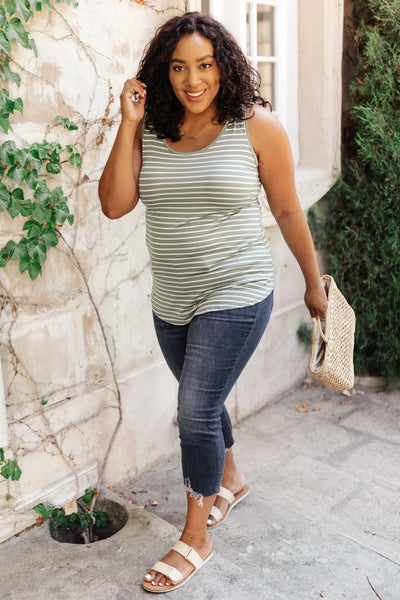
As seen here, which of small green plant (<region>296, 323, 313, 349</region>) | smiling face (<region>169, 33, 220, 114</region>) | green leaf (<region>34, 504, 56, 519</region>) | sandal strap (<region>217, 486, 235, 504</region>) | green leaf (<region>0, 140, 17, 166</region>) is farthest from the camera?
small green plant (<region>296, 323, 313, 349</region>)

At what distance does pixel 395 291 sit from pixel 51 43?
2433 mm

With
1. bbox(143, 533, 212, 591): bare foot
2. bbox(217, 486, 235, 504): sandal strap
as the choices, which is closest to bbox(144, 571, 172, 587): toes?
bbox(143, 533, 212, 591): bare foot

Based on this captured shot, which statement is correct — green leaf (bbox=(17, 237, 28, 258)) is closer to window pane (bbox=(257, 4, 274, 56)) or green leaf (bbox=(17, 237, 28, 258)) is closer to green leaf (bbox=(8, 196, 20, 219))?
green leaf (bbox=(8, 196, 20, 219))

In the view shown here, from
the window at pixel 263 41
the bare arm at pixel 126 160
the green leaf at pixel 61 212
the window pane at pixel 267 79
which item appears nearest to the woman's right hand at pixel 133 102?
the bare arm at pixel 126 160

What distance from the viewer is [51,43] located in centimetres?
256

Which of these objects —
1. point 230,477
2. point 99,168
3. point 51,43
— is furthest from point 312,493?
point 51,43

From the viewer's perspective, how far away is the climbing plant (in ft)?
12.7

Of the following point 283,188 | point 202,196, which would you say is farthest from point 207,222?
point 283,188

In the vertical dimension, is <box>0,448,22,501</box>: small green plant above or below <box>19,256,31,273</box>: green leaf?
below

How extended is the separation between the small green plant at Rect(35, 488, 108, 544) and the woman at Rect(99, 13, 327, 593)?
20.1 inches

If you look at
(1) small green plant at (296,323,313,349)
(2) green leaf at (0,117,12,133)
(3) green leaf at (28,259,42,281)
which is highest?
(2) green leaf at (0,117,12,133)

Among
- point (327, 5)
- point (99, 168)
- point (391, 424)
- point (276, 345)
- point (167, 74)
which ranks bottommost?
point (391, 424)

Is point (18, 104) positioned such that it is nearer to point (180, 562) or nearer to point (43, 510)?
point (43, 510)

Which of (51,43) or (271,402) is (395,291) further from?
(51,43)
